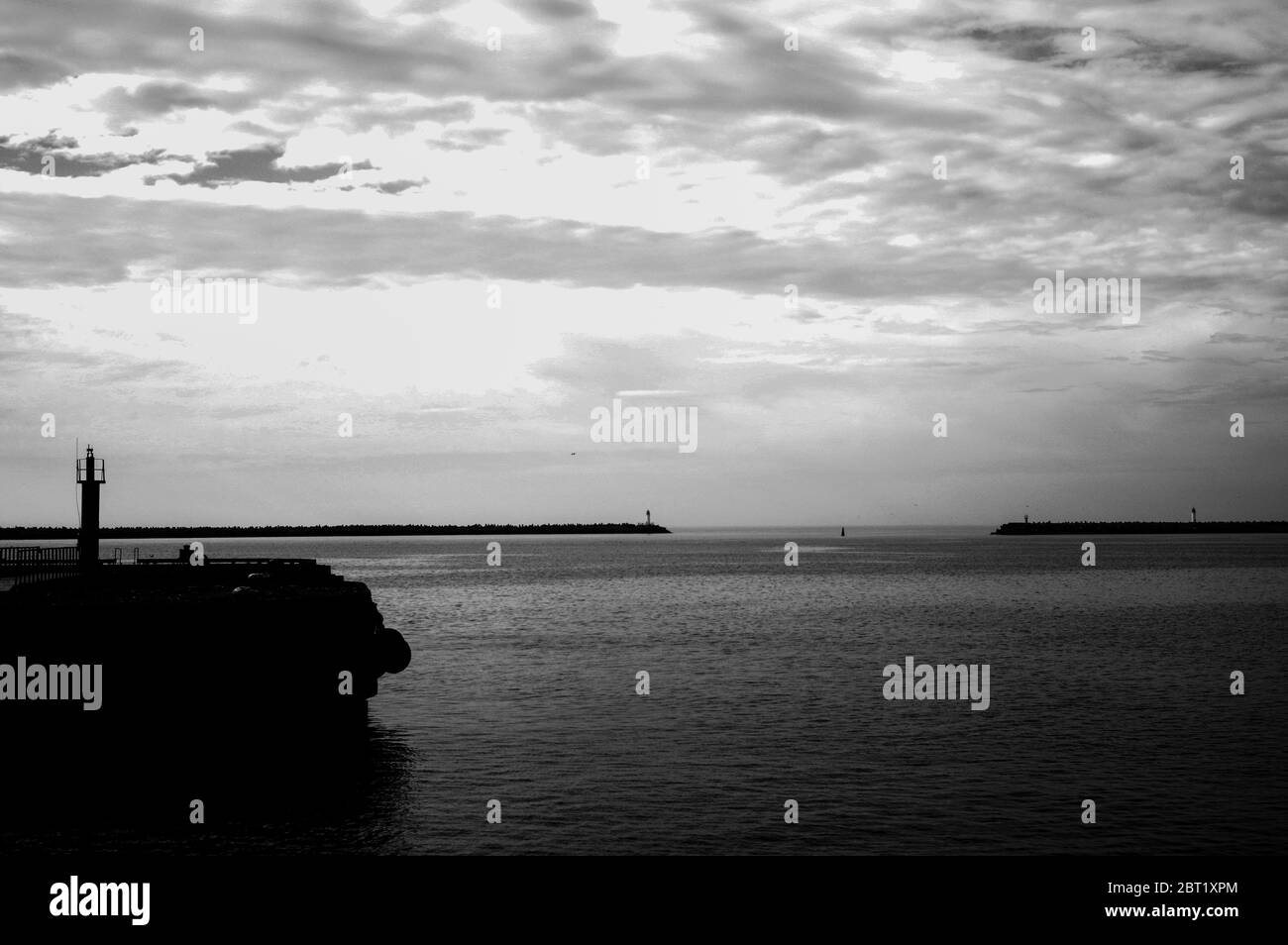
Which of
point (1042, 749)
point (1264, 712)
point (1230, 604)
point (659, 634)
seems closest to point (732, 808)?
point (1042, 749)

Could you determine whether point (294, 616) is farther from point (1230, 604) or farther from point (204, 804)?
point (1230, 604)

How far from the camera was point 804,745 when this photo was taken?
30188mm

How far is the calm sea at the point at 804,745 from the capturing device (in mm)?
21359

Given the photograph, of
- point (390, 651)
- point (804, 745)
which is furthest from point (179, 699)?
point (804, 745)

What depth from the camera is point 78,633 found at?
2919 cm

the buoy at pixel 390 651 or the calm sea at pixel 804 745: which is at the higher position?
the buoy at pixel 390 651

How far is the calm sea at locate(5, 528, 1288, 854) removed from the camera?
21359 millimetres

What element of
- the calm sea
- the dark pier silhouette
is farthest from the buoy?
the calm sea

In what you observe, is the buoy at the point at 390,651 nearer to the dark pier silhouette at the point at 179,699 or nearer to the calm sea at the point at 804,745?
the dark pier silhouette at the point at 179,699

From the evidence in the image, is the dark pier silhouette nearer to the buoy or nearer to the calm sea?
the buoy

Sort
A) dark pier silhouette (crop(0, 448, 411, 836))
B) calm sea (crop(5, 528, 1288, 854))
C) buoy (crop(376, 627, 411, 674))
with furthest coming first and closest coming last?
buoy (crop(376, 627, 411, 674))
dark pier silhouette (crop(0, 448, 411, 836))
calm sea (crop(5, 528, 1288, 854))

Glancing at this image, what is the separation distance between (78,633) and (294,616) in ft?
20.6

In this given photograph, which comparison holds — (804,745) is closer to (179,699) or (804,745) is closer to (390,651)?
(390,651)

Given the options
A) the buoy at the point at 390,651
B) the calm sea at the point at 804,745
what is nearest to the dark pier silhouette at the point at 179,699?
the buoy at the point at 390,651
